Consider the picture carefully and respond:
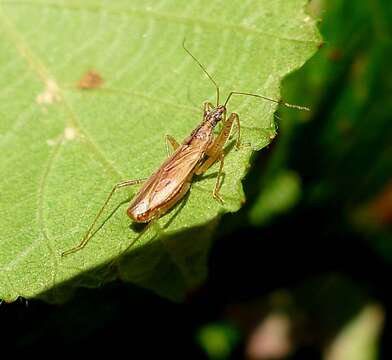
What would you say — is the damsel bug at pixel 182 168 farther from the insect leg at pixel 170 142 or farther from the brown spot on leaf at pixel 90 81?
the brown spot on leaf at pixel 90 81

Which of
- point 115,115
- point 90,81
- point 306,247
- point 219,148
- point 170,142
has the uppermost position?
point 90,81

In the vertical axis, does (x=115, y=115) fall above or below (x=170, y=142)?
above

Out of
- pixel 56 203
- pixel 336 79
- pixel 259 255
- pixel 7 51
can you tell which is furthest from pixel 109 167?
pixel 336 79

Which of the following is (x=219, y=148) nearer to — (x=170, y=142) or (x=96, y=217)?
(x=170, y=142)

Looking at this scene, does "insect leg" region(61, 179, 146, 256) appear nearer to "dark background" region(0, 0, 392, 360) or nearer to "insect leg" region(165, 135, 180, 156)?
"insect leg" region(165, 135, 180, 156)

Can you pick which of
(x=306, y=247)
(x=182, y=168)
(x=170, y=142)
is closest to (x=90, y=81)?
(x=170, y=142)

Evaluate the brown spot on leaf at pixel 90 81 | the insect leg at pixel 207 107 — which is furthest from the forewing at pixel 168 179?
the brown spot on leaf at pixel 90 81

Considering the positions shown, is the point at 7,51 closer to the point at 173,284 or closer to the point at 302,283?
the point at 173,284
